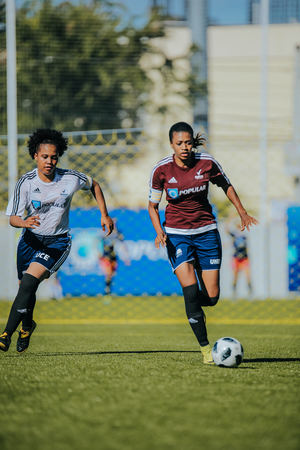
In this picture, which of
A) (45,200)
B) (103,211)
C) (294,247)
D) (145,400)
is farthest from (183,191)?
(294,247)

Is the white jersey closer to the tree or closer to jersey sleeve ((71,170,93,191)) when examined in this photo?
jersey sleeve ((71,170,93,191))

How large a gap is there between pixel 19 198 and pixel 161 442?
3591mm

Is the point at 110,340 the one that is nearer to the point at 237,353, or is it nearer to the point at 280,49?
the point at 237,353

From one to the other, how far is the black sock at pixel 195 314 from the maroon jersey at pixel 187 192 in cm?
51

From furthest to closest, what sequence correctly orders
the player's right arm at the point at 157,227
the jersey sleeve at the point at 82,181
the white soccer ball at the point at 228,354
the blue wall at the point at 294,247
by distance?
the blue wall at the point at 294,247, the jersey sleeve at the point at 82,181, the player's right arm at the point at 157,227, the white soccer ball at the point at 228,354

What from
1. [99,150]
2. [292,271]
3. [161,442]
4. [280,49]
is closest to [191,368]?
[161,442]


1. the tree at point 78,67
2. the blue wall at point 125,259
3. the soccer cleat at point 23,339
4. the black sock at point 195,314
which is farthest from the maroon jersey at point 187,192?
the tree at point 78,67

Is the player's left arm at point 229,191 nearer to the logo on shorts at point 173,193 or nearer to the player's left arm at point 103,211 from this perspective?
the logo on shorts at point 173,193

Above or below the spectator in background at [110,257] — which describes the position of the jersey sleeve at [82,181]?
above

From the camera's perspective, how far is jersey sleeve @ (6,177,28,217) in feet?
20.1

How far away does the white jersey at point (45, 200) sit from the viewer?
20.2 feet

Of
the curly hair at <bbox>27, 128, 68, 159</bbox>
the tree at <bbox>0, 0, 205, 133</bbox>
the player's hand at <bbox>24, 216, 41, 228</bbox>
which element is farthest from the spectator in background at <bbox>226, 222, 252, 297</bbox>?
the tree at <bbox>0, 0, 205, 133</bbox>

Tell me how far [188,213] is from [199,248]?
307mm

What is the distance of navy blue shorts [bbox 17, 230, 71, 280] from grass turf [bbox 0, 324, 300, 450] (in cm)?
81
